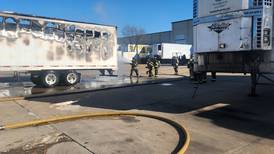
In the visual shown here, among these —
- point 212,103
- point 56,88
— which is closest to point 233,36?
point 212,103

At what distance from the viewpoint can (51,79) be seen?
15758 mm

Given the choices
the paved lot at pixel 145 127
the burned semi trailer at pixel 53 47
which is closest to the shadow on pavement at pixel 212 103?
the paved lot at pixel 145 127

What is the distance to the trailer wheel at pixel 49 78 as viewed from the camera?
15.5 metres

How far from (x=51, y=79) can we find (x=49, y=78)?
15 centimetres

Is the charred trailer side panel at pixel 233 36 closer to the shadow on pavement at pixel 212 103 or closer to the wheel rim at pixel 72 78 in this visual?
the shadow on pavement at pixel 212 103

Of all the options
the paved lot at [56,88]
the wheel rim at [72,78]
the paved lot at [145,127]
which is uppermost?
the wheel rim at [72,78]

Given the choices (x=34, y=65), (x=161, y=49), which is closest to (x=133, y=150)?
(x=34, y=65)

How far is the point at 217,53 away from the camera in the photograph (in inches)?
318

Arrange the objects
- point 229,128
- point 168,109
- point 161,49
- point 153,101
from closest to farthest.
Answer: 1. point 229,128
2. point 168,109
3. point 153,101
4. point 161,49

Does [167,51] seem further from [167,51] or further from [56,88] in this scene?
[56,88]

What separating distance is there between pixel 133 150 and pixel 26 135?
236 centimetres

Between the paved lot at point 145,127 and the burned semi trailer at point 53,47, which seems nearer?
the paved lot at point 145,127

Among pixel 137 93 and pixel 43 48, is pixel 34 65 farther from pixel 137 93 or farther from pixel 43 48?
pixel 137 93

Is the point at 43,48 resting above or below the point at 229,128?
above
